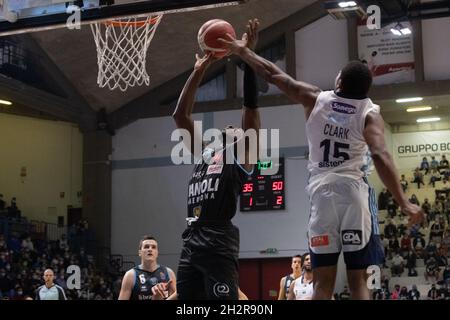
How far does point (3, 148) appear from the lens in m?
24.0

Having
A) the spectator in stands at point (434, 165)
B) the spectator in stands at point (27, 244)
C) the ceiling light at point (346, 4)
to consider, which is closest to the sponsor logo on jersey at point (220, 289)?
the ceiling light at point (346, 4)

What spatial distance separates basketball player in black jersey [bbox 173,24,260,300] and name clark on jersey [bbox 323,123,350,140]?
0.72 meters

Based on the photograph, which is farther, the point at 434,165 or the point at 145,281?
the point at 434,165

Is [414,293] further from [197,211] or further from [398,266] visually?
[197,211]

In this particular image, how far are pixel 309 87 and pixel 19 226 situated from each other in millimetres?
19114

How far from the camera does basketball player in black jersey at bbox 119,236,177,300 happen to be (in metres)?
7.46

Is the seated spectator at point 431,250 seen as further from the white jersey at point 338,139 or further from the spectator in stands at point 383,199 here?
the white jersey at point 338,139

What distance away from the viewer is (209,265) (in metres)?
5.29

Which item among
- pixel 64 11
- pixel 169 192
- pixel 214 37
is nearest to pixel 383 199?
pixel 169 192

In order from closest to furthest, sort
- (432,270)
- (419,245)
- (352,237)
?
1. (352,237)
2. (432,270)
3. (419,245)

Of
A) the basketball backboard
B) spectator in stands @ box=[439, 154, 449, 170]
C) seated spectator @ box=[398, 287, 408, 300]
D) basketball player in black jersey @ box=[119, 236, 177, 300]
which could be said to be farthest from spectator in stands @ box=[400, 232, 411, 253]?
basketball player in black jersey @ box=[119, 236, 177, 300]

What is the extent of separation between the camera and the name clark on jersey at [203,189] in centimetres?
548

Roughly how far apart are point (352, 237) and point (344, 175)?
1.32 ft

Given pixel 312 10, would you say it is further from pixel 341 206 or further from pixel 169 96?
pixel 341 206
